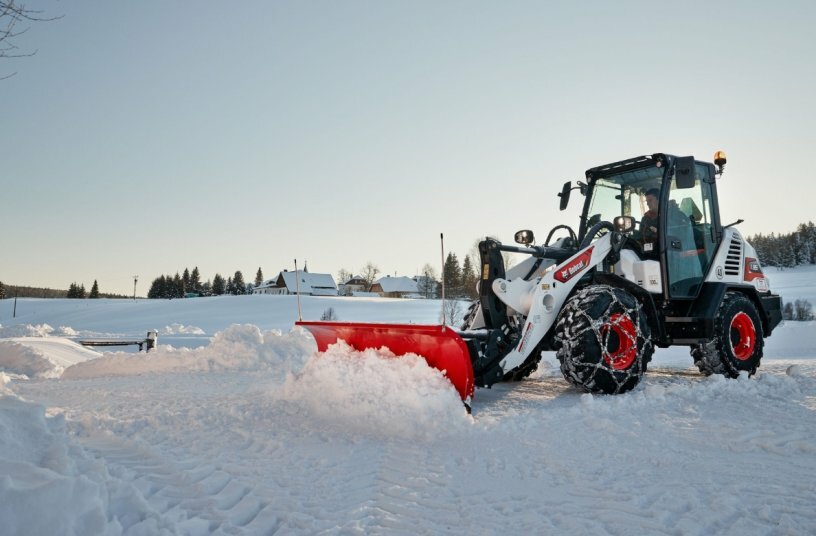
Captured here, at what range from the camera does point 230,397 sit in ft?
18.9

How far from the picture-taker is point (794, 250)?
8238cm

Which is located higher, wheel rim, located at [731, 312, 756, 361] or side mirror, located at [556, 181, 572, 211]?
side mirror, located at [556, 181, 572, 211]

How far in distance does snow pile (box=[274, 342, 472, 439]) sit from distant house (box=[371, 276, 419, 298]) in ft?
263

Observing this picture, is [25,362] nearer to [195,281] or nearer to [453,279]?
[453,279]

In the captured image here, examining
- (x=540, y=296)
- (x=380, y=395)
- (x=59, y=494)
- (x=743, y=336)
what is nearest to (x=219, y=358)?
(x=380, y=395)

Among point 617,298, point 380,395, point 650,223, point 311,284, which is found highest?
point 311,284

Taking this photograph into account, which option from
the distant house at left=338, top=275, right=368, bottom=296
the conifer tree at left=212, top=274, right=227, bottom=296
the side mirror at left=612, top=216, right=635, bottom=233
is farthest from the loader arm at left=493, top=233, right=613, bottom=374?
the distant house at left=338, top=275, right=368, bottom=296

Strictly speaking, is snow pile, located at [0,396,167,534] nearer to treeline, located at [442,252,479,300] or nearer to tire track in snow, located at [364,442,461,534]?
tire track in snow, located at [364,442,461,534]

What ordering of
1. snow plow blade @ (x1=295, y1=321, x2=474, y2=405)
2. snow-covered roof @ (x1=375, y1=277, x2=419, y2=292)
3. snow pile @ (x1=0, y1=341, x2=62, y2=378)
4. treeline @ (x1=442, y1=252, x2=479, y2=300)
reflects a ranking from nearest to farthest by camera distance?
snow plow blade @ (x1=295, y1=321, x2=474, y2=405), snow pile @ (x1=0, y1=341, x2=62, y2=378), treeline @ (x1=442, y1=252, x2=479, y2=300), snow-covered roof @ (x1=375, y1=277, x2=419, y2=292)

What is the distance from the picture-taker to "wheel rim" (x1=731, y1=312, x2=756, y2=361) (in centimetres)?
729

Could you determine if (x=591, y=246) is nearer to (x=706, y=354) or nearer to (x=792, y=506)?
(x=706, y=354)

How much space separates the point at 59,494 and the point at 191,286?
90691 millimetres

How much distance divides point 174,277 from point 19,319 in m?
34.4

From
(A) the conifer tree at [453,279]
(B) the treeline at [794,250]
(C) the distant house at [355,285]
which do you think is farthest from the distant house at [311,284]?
(B) the treeline at [794,250]
